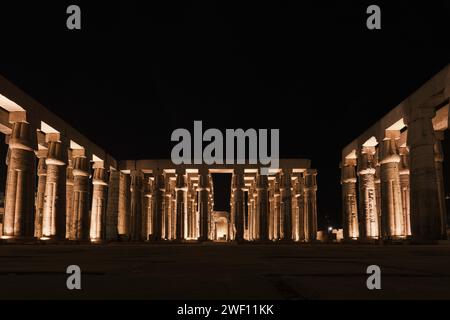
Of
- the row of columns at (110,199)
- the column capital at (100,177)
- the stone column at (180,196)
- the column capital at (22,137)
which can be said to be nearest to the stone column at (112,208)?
the row of columns at (110,199)

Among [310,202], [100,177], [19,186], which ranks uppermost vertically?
[100,177]

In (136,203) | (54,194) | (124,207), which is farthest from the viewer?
(136,203)

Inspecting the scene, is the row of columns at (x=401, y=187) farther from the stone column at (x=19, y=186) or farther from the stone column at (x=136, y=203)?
the stone column at (x=136, y=203)

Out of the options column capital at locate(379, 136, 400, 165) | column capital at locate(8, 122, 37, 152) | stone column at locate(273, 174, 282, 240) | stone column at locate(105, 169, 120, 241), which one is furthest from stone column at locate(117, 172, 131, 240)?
column capital at locate(379, 136, 400, 165)

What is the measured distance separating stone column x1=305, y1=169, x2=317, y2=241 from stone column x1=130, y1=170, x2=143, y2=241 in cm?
1243

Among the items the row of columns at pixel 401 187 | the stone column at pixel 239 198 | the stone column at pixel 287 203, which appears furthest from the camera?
the stone column at pixel 287 203

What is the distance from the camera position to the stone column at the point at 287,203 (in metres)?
37.5

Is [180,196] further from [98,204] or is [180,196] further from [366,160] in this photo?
[366,160]

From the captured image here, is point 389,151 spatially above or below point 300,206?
above

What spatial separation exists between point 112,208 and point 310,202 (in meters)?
14.5

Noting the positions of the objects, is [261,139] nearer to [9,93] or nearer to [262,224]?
[262,224]

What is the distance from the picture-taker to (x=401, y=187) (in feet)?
85.5

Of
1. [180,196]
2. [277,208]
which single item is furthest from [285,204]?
[180,196]

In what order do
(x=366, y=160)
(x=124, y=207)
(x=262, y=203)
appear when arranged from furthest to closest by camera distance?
(x=262, y=203) < (x=124, y=207) < (x=366, y=160)
